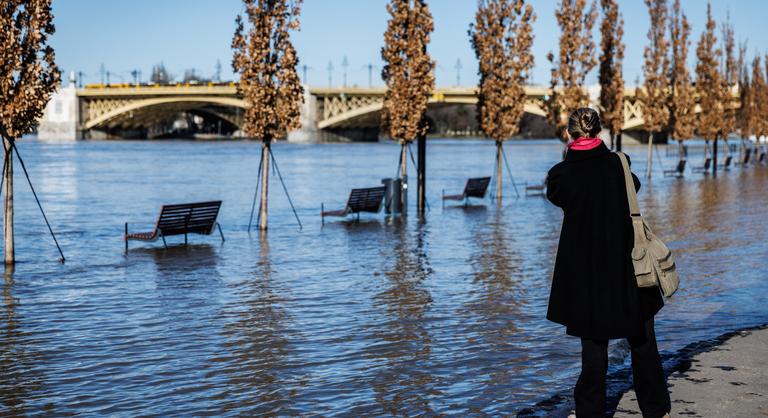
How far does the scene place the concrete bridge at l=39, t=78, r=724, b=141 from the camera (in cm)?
10344

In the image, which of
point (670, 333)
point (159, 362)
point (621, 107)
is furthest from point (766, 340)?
point (621, 107)

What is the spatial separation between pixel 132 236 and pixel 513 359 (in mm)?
11291

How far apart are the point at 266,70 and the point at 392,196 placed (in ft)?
20.0

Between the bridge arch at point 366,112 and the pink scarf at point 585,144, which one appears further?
the bridge arch at point 366,112

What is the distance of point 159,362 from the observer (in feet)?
31.4

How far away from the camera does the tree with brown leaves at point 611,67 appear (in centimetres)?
Result: 4175

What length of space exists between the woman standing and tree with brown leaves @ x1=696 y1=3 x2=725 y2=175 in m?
46.9

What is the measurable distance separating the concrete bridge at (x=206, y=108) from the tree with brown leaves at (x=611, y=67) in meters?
48.4

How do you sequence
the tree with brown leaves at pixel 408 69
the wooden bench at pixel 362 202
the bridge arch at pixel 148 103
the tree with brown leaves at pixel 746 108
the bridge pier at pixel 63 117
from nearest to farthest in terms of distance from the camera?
the wooden bench at pixel 362 202 → the tree with brown leaves at pixel 408 69 → the tree with brown leaves at pixel 746 108 → the bridge arch at pixel 148 103 → the bridge pier at pixel 63 117

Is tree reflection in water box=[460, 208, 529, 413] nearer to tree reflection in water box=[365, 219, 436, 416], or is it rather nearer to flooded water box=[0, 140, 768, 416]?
flooded water box=[0, 140, 768, 416]

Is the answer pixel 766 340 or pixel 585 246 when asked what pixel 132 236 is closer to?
pixel 766 340

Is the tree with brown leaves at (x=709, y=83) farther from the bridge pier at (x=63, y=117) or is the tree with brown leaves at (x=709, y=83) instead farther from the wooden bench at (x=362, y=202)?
the bridge pier at (x=63, y=117)

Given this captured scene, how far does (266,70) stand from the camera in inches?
877

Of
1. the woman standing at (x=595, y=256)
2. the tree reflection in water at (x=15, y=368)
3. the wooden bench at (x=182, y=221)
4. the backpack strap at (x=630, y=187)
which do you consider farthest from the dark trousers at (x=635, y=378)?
the wooden bench at (x=182, y=221)
